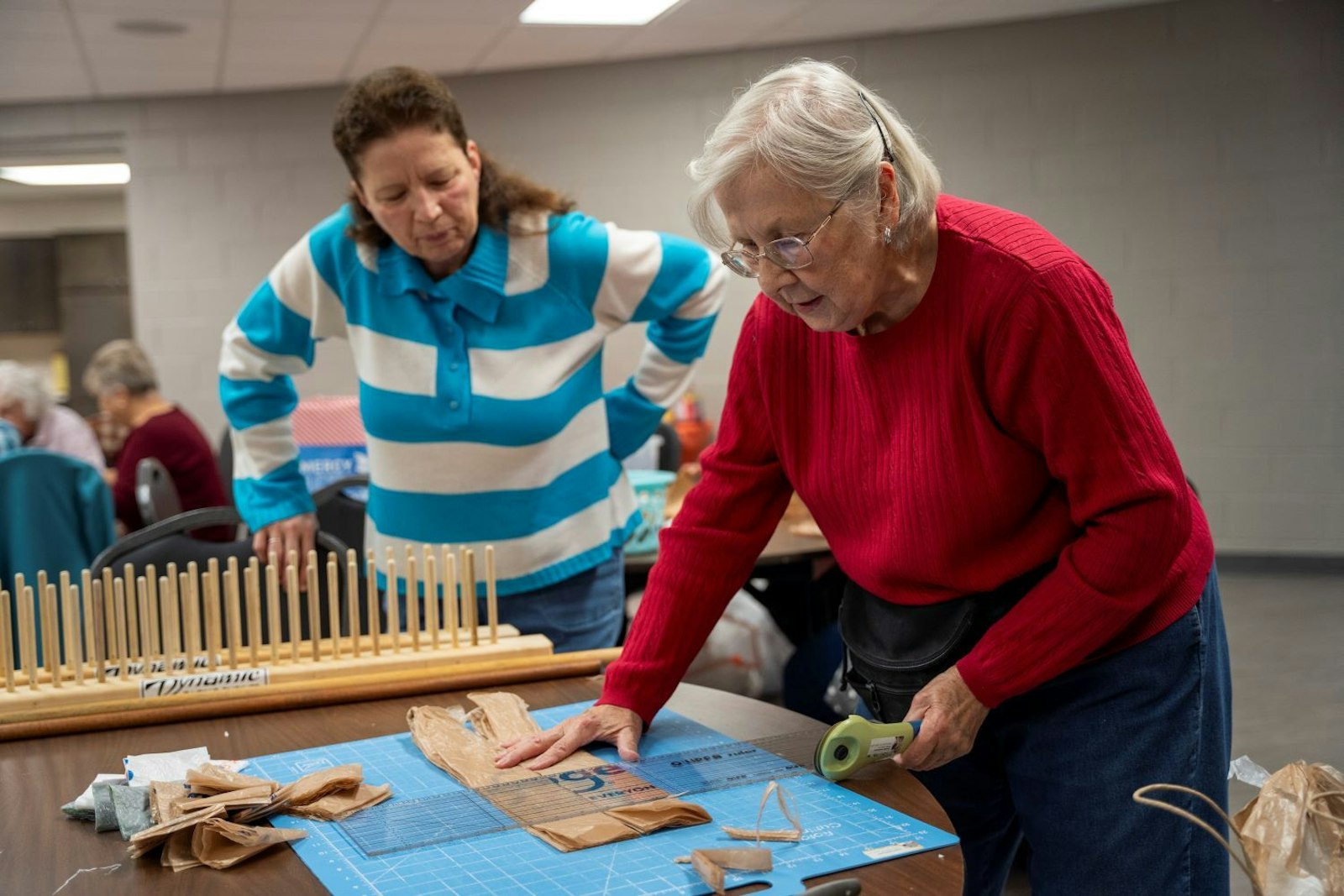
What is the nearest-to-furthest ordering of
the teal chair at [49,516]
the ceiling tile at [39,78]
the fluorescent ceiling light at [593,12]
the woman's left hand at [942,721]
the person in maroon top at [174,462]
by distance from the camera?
the woman's left hand at [942,721] → the teal chair at [49,516] → the person in maroon top at [174,462] → the fluorescent ceiling light at [593,12] → the ceiling tile at [39,78]

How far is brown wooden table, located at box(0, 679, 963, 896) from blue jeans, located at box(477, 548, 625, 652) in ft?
1.31

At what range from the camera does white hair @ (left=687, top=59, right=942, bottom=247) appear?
1216 millimetres

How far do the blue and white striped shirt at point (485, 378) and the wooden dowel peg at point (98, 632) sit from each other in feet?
1.95

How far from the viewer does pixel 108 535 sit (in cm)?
354

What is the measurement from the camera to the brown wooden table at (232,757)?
3.53ft

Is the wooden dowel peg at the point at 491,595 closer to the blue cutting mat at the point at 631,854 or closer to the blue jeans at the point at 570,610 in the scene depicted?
the blue jeans at the point at 570,610

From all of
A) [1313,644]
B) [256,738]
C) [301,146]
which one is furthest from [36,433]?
[1313,644]

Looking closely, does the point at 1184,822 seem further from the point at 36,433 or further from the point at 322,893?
the point at 36,433

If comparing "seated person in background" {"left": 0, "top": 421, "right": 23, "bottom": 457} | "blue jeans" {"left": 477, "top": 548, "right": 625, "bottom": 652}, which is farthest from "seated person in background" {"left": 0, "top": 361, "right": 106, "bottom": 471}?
"blue jeans" {"left": 477, "top": 548, "right": 625, "bottom": 652}

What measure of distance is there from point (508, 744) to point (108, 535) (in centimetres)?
254

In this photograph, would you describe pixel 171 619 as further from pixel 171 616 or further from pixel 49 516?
pixel 49 516

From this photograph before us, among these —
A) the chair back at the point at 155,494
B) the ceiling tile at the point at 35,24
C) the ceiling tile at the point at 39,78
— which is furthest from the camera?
the ceiling tile at the point at 39,78

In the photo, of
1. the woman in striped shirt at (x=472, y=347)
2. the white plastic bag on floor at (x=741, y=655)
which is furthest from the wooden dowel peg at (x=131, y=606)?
the white plastic bag on floor at (x=741, y=655)

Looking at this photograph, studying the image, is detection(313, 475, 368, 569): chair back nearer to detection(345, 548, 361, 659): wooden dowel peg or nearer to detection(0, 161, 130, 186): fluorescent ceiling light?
detection(345, 548, 361, 659): wooden dowel peg
